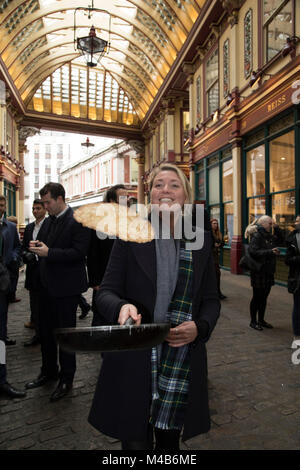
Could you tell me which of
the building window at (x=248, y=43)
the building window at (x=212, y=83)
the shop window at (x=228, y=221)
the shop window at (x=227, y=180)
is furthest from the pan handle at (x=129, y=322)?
the building window at (x=212, y=83)

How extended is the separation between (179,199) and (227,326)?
404cm

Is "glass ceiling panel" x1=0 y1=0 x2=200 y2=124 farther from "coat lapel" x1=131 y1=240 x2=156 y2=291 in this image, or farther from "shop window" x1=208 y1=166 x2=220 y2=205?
"coat lapel" x1=131 y1=240 x2=156 y2=291

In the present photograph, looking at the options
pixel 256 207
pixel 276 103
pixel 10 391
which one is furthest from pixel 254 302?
pixel 276 103

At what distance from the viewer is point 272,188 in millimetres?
9078

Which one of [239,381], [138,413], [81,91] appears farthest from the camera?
[81,91]

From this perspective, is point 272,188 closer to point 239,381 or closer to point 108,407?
point 239,381

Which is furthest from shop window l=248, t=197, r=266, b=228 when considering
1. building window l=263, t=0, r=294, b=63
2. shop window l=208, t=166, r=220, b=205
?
building window l=263, t=0, r=294, b=63

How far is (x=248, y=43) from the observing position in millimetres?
9633

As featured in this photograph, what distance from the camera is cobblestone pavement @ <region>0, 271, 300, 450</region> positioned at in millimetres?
2256

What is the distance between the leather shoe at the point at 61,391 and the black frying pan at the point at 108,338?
210 cm

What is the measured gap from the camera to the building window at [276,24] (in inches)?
307

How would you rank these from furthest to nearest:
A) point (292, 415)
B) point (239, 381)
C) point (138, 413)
Answer: point (239, 381) < point (292, 415) < point (138, 413)

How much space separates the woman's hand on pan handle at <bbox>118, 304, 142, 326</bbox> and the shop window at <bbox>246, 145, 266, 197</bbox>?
916 cm
